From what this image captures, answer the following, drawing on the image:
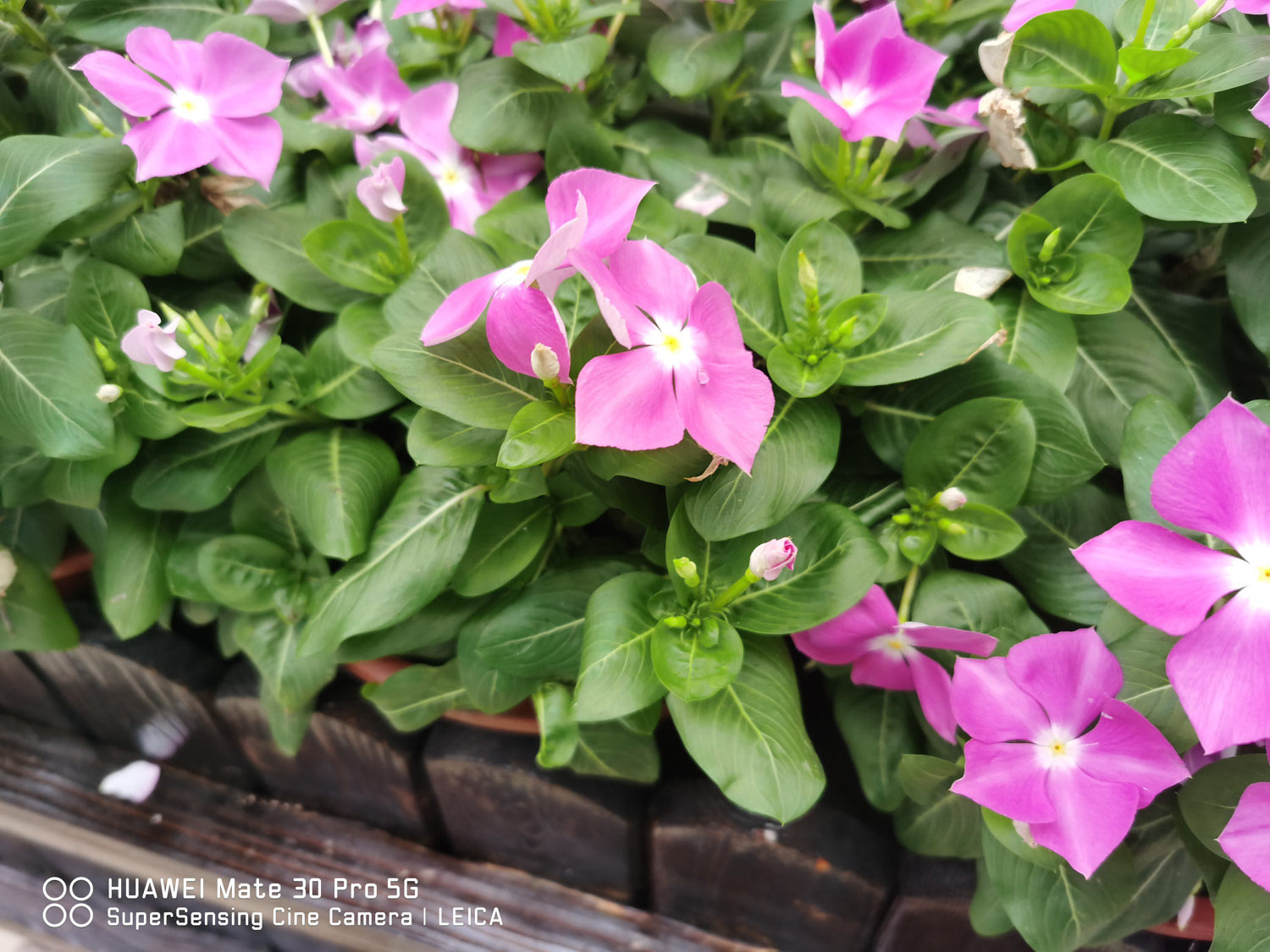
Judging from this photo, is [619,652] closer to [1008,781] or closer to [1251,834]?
[1008,781]

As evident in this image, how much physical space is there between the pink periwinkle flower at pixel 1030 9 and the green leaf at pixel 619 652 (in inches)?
20.9

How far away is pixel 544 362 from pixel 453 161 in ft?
1.37

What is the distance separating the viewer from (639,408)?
468 millimetres

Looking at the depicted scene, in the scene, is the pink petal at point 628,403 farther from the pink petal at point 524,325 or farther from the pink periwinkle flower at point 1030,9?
the pink periwinkle flower at point 1030,9

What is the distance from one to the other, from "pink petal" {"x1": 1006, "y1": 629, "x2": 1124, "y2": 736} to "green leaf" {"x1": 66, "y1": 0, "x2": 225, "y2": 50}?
98 cm

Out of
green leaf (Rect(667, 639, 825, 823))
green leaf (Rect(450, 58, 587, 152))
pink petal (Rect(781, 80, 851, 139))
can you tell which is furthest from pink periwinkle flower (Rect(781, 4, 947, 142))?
green leaf (Rect(667, 639, 825, 823))

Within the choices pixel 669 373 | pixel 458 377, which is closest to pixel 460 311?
pixel 458 377

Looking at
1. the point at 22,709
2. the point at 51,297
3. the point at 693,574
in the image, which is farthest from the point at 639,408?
the point at 22,709

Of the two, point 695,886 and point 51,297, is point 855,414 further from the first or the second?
point 51,297

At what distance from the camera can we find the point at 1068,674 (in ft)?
1.67

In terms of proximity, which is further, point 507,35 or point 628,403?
point 507,35

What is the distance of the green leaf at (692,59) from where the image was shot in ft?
2.47

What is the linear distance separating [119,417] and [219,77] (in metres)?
A: 0.31

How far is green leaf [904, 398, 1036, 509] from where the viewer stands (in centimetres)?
57
